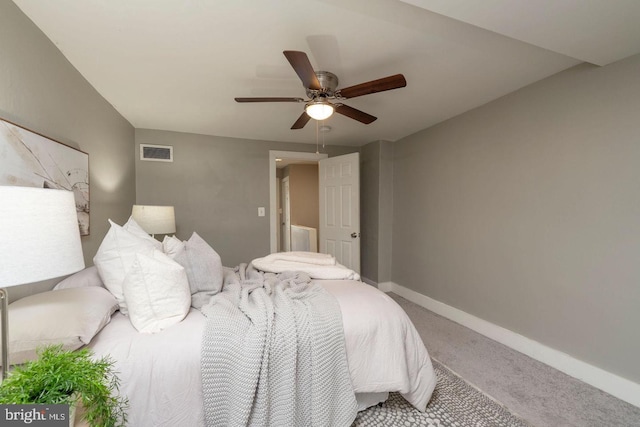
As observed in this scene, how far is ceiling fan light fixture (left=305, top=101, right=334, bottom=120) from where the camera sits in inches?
74.5

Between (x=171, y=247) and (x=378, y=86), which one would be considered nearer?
(x=378, y=86)

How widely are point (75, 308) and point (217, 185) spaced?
2.56 m

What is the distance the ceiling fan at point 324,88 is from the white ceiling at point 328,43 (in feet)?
0.41

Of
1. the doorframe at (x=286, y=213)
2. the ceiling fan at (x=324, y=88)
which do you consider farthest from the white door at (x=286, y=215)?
the ceiling fan at (x=324, y=88)

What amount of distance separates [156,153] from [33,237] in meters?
2.97

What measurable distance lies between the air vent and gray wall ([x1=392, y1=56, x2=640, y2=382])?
3.26 m

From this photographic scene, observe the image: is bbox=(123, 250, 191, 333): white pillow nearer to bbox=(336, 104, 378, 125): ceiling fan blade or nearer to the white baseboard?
bbox=(336, 104, 378, 125): ceiling fan blade

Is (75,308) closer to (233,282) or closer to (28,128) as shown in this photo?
(233,282)

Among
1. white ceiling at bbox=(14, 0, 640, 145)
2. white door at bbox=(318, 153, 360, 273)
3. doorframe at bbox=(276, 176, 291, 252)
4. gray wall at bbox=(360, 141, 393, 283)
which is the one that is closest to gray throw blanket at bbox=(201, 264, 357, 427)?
white ceiling at bbox=(14, 0, 640, 145)

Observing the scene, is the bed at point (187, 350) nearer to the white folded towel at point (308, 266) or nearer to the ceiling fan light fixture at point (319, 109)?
the white folded towel at point (308, 266)

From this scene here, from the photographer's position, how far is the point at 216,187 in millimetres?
3535

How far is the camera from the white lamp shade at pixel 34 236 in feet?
2.15

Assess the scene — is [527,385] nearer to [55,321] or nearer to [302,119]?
[302,119]

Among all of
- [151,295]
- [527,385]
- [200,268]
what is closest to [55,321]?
[151,295]
